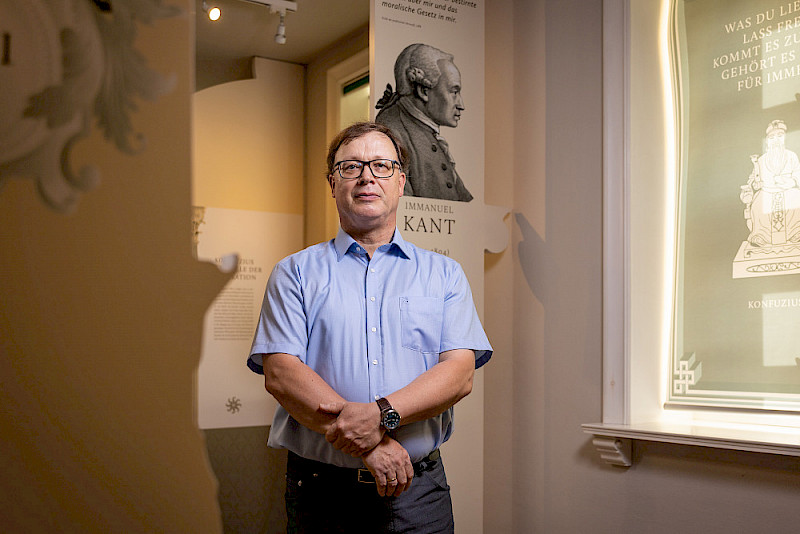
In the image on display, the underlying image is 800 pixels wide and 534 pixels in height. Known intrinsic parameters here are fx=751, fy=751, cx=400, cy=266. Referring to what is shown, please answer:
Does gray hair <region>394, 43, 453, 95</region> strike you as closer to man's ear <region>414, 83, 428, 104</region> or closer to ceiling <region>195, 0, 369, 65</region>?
man's ear <region>414, 83, 428, 104</region>

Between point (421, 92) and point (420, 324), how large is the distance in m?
1.31

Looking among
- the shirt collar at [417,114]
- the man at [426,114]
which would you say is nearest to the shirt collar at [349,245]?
the man at [426,114]

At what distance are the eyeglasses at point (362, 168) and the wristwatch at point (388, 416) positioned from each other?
548mm

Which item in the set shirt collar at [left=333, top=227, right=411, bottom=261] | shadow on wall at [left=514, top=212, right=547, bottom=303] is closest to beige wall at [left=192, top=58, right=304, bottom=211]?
shadow on wall at [left=514, top=212, right=547, bottom=303]

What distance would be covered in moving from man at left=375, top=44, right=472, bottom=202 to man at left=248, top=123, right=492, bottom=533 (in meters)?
0.91

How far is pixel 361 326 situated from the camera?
1.69 meters

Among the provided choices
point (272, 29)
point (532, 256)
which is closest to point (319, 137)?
point (272, 29)

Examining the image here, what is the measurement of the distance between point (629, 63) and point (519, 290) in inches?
37.1

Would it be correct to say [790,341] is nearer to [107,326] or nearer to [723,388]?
[723,388]

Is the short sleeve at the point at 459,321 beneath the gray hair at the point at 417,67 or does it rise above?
beneath

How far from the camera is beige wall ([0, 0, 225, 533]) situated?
2.52 feet

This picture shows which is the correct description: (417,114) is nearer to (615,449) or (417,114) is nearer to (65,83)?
(615,449)

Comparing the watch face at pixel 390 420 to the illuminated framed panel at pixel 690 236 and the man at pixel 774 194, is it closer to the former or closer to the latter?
the illuminated framed panel at pixel 690 236

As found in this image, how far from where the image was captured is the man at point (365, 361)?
1560 mm
